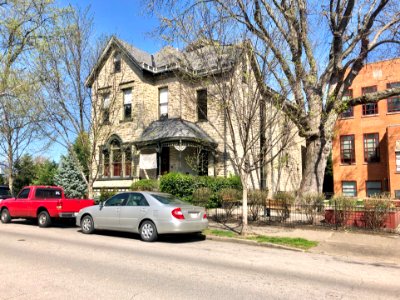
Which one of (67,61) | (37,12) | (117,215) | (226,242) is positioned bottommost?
(226,242)

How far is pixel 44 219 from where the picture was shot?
14305 mm

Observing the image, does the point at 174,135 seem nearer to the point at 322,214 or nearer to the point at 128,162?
the point at 128,162

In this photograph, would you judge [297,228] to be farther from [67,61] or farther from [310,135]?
[67,61]

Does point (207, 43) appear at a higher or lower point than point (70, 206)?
higher

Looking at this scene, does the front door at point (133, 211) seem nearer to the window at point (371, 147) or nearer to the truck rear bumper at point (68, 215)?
the truck rear bumper at point (68, 215)

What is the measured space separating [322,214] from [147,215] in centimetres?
671

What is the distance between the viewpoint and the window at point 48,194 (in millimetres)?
14953

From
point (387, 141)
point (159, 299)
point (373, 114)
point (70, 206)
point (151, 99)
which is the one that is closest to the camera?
point (159, 299)

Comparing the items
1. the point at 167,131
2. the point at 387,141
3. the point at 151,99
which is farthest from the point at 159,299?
the point at 387,141

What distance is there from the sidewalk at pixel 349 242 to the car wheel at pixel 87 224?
433 centimetres

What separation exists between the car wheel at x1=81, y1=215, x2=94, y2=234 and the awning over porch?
872 centimetres

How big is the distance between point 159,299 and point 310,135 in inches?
491

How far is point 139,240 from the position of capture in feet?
36.1

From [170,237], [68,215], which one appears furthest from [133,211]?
[68,215]
